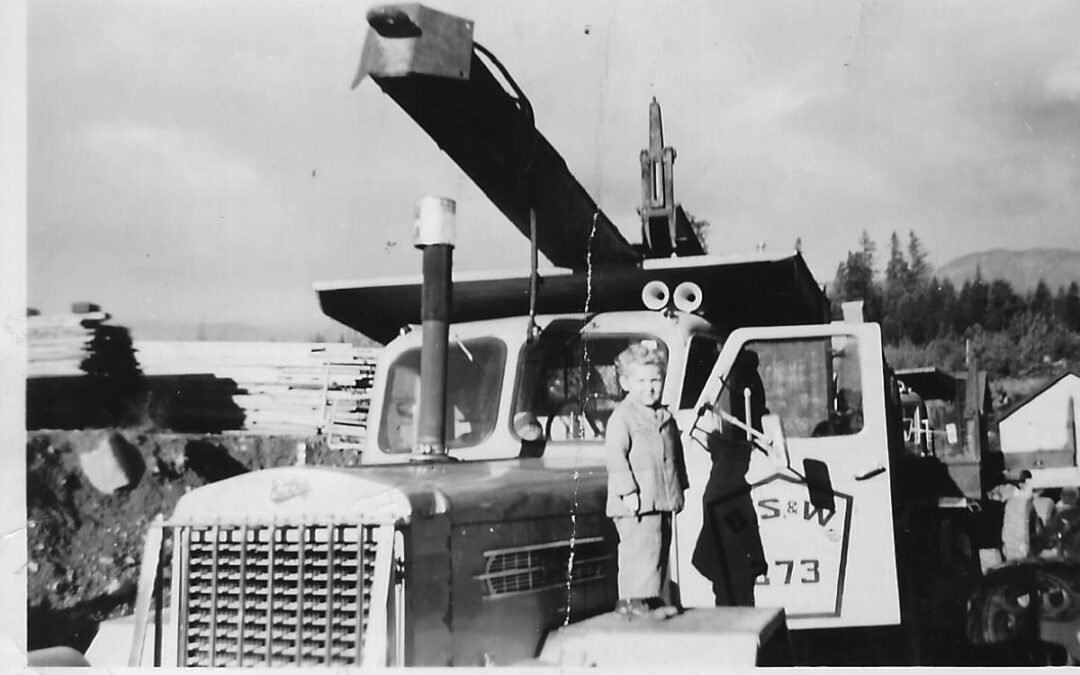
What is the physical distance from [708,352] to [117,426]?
3.01 metres

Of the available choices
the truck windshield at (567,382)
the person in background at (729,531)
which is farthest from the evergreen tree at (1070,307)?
the truck windshield at (567,382)

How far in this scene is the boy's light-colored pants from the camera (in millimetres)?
2926

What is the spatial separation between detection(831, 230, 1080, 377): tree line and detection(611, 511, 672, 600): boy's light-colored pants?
68.8 inches

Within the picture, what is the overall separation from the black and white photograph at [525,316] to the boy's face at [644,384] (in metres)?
0.01

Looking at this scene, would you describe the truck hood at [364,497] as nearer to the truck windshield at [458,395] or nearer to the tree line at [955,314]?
the truck windshield at [458,395]

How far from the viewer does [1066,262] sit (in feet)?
11.9

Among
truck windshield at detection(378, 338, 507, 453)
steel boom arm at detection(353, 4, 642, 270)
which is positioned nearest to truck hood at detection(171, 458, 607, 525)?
truck windshield at detection(378, 338, 507, 453)

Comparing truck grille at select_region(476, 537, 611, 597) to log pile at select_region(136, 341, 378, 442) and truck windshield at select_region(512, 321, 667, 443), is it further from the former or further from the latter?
log pile at select_region(136, 341, 378, 442)

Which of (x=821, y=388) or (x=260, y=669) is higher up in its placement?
(x=821, y=388)

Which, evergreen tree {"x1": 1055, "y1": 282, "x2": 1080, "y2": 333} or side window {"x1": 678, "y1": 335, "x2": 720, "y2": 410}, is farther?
evergreen tree {"x1": 1055, "y1": 282, "x2": 1080, "y2": 333}

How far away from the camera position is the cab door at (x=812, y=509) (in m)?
3.37

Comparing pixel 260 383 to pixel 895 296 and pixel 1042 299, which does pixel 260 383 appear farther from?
pixel 1042 299

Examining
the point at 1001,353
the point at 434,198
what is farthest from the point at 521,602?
the point at 1001,353

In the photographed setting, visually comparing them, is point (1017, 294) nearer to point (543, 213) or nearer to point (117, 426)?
point (543, 213)
